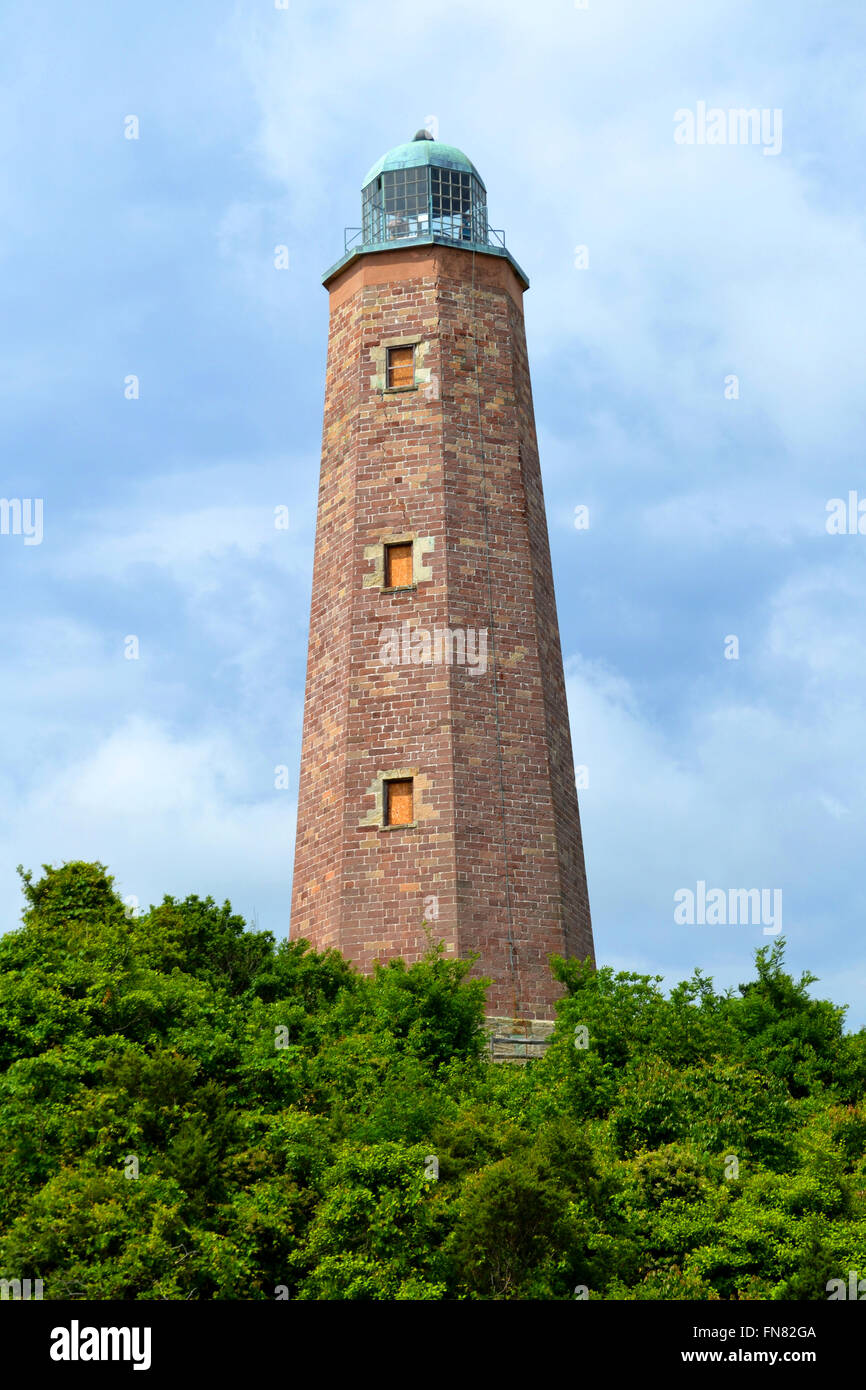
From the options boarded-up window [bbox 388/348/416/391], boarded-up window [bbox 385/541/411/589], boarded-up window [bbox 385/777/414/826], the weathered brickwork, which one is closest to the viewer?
the weathered brickwork

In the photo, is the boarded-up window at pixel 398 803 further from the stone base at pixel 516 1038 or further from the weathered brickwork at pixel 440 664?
the stone base at pixel 516 1038

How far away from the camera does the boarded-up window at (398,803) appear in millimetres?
41656

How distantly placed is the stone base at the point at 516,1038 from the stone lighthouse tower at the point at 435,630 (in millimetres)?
468

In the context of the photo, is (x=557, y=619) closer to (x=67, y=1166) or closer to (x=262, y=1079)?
(x=262, y=1079)

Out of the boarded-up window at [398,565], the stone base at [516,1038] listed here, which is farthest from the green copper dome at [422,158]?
the stone base at [516,1038]

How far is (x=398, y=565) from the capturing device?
43.7 metres

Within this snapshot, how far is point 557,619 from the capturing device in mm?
46000

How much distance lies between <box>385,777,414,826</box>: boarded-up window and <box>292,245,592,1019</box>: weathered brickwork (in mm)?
255

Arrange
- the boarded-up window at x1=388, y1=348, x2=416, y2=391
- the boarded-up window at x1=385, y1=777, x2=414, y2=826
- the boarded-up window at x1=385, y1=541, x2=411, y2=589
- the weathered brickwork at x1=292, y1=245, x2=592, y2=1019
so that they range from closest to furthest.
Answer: the weathered brickwork at x1=292, y1=245, x2=592, y2=1019 → the boarded-up window at x1=385, y1=777, x2=414, y2=826 → the boarded-up window at x1=385, y1=541, x2=411, y2=589 → the boarded-up window at x1=388, y1=348, x2=416, y2=391

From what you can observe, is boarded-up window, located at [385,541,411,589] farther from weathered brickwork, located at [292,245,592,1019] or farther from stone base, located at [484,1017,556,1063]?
stone base, located at [484,1017,556,1063]

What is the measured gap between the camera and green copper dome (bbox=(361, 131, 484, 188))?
156 ft

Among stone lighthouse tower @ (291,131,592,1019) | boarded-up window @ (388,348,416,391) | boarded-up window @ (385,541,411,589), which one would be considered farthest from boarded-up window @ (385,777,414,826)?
boarded-up window @ (388,348,416,391)
